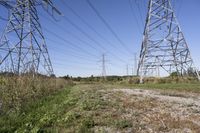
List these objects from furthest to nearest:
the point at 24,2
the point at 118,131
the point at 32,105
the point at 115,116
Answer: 1. the point at 24,2
2. the point at 32,105
3. the point at 115,116
4. the point at 118,131

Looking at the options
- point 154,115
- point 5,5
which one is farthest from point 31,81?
point 154,115

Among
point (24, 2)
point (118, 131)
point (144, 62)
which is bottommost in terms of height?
A: point (118, 131)

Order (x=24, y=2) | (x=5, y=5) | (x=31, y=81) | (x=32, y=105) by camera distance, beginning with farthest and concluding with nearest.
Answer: (x=24, y=2) < (x=5, y=5) < (x=31, y=81) < (x=32, y=105)

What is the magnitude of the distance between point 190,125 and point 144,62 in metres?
23.1

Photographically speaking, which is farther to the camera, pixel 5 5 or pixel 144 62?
pixel 144 62

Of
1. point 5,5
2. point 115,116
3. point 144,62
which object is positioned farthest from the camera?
point 144,62

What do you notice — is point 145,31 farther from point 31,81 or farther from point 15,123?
point 15,123

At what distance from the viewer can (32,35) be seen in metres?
16.7

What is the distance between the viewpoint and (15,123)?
218 inches

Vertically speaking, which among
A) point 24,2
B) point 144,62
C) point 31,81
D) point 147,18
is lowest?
point 31,81

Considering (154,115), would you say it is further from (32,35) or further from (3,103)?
(32,35)

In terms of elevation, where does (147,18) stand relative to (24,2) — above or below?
above

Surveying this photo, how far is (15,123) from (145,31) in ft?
79.9

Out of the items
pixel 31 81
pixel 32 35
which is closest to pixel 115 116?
pixel 31 81
